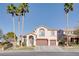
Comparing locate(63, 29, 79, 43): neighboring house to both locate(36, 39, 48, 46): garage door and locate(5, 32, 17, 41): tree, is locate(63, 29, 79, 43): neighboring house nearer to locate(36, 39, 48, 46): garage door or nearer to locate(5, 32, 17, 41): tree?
locate(36, 39, 48, 46): garage door

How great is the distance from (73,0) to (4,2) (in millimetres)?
1237

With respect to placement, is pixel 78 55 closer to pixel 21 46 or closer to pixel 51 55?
pixel 51 55

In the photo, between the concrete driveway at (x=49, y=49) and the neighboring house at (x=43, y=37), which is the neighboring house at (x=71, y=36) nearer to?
the neighboring house at (x=43, y=37)

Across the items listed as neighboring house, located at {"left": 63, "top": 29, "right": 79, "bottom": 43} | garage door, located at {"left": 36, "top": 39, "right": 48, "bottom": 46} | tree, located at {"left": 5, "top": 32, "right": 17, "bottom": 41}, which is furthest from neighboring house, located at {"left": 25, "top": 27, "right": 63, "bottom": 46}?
tree, located at {"left": 5, "top": 32, "right": 17, "bottom": 41}

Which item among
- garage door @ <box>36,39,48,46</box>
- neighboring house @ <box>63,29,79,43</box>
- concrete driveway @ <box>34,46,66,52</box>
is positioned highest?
neighboring house @ <box>63,29,79,43</box>

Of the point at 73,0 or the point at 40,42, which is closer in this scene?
the point at 73,0

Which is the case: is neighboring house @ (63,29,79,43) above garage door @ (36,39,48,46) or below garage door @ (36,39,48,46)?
above

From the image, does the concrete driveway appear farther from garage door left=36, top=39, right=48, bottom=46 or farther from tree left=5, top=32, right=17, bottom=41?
tree left=5, top=32, right=17, bottom=41

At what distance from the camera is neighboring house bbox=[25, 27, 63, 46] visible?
7309 millimetres

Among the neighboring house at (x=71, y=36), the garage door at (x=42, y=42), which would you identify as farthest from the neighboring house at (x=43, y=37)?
the neighboring house at (x=71, y=36)

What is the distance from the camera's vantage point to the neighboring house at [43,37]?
7309mm

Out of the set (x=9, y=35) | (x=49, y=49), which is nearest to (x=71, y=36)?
(x=49, y=49)

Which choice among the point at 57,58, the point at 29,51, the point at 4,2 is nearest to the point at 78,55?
the point at 57,58

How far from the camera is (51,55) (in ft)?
23.7
